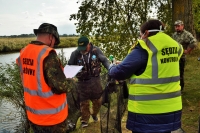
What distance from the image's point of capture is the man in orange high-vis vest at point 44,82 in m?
3.04

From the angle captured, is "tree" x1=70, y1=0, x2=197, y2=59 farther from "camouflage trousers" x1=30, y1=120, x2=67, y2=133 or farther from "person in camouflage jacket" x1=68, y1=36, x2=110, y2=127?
"camouflage trousers" x1=30, y1=120, x2=67, y2=133

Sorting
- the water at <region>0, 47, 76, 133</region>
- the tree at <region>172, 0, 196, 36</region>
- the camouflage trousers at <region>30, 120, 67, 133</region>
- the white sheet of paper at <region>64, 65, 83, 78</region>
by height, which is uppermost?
the tree at <region>172, 0, 196, 36</region>

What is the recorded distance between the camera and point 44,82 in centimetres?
306

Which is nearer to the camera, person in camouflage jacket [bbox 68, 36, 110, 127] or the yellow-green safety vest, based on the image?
the yellow-green safety vest

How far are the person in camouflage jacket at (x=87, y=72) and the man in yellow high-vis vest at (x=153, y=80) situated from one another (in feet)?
8.26

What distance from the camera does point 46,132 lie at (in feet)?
10.8

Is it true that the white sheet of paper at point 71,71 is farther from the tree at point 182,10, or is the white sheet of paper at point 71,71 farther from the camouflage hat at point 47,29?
the tree at point 182,10

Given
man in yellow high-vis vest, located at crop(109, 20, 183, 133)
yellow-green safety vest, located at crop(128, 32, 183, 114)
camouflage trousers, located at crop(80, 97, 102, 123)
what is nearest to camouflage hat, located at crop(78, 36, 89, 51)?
camouflage trousers, located at crop(80, 97, 102, 123)

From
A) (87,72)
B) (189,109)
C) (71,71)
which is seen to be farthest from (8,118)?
(71,71)

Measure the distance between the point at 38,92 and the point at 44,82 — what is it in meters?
0.15

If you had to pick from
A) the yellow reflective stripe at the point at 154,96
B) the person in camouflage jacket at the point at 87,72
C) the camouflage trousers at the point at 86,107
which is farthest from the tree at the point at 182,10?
the yellow reflective stripe at the point at 154,96

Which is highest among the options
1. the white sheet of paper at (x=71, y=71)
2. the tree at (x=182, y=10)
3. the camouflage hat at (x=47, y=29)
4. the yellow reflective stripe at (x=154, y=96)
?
the tree at (x=182, y=10)

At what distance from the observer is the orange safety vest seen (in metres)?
3.06

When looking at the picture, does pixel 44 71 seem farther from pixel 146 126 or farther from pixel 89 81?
pixel 89 81
